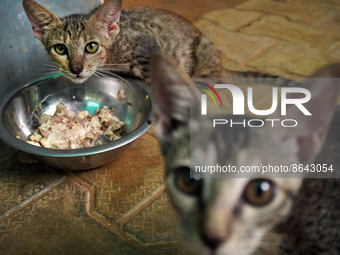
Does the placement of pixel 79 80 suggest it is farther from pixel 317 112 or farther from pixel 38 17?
pixel 317 112

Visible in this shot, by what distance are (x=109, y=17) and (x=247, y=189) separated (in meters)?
1.74

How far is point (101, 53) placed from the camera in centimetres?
266

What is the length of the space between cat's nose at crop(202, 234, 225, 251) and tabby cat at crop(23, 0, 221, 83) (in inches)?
62.8

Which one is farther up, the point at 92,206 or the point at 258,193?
the point at 258,193

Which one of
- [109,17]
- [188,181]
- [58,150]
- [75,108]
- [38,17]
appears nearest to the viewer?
[188,181]

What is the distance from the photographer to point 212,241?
1204 mm

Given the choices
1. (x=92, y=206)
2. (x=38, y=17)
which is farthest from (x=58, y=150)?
(x=38, y=17)

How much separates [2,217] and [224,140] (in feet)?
4.61

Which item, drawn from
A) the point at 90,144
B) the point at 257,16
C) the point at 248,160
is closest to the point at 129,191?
the point at 90,144

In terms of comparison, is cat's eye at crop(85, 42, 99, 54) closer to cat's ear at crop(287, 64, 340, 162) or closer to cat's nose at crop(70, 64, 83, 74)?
cat's nose at crop(70, 64, 83, 74)

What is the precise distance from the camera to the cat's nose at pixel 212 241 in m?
1.20

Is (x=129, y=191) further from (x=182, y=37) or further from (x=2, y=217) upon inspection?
(x=182, y=37)

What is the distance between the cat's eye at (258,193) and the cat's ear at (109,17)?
165 centimetres

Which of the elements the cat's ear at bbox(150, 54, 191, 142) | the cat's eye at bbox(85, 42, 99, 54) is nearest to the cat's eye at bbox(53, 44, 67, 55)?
the cat's eye at bbox(85, 42, 99, 54)
